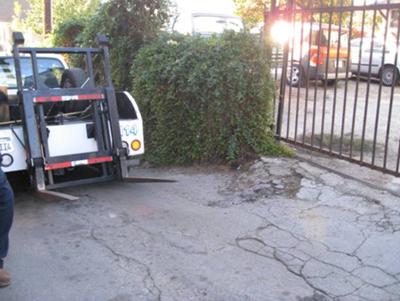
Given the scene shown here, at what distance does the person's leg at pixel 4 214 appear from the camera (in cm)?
344

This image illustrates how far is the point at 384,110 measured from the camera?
11141 mm

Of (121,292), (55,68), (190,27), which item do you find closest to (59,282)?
(121,292)

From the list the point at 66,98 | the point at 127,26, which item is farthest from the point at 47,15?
the point at 66,98

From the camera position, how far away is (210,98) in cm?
641

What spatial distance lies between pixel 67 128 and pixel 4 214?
2.07m

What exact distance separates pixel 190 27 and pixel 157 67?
17.8ft

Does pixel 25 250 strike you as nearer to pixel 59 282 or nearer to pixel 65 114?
pixel 59 282

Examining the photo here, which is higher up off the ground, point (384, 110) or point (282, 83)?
point (282, 83)

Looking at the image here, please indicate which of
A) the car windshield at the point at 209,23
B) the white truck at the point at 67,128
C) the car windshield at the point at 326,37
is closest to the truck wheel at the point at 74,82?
the white truck at the point at 67,128

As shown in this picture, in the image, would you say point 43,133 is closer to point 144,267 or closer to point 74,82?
point 74,82

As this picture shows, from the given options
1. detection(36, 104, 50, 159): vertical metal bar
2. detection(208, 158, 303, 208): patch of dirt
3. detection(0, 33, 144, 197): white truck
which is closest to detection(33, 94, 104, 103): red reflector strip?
detection(0, 33, 144, 197): white truck

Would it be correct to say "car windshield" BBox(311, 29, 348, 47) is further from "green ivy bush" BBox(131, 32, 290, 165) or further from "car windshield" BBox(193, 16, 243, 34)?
"car windshield" BBox(193, 16, 243, 34)

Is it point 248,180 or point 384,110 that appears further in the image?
point 384,110

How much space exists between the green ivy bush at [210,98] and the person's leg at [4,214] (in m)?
3.36
